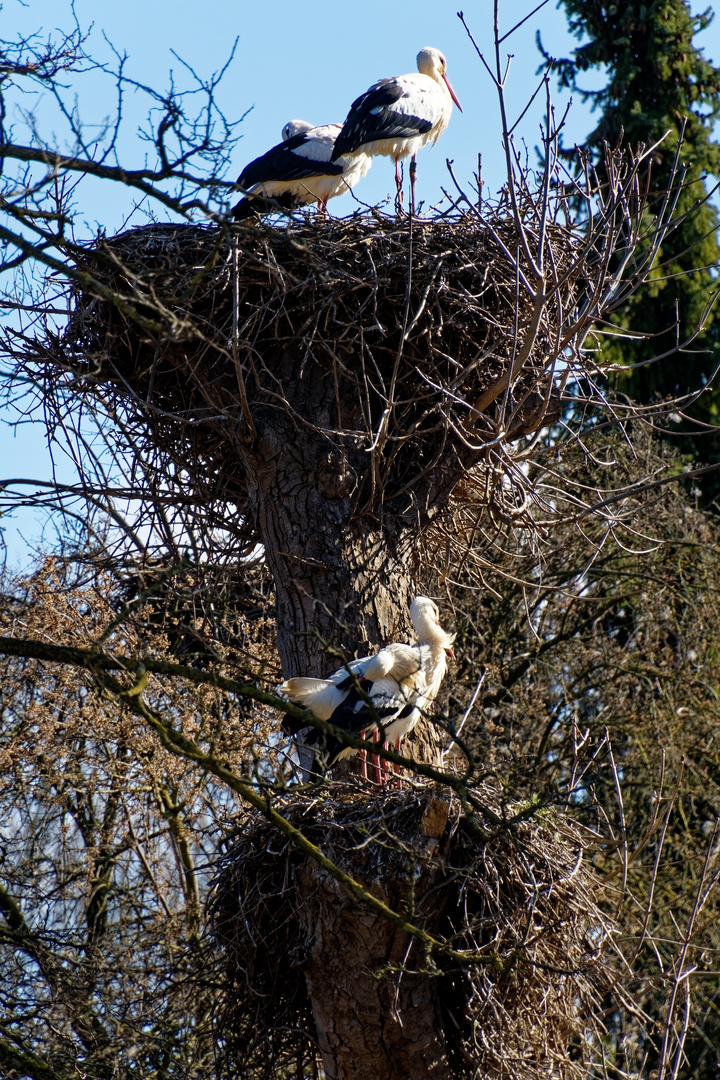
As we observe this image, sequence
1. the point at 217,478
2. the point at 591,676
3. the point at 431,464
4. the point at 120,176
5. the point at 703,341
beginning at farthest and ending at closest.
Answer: the point at 703,341
the point at 591,676
the point at 217,478
the point at 431,464
the point at 120,176

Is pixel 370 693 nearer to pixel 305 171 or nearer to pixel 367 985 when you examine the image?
pixel 367 985

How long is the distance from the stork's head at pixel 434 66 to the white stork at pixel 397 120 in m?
0.64

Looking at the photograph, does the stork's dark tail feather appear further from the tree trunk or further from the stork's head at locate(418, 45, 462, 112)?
the tree trunk

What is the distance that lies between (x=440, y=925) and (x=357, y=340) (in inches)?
104

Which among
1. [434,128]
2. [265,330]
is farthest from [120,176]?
[434,128]

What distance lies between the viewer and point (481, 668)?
10.8 metres

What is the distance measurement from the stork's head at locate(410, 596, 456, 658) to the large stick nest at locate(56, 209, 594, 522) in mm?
541

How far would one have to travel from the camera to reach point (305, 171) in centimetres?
784

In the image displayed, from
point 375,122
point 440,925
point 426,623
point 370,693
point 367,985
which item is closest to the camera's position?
point 367,985

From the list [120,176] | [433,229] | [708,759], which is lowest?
[708,759]

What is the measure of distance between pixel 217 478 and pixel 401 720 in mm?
1924

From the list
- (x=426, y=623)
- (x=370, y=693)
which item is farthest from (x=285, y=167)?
(x=370, y=693)

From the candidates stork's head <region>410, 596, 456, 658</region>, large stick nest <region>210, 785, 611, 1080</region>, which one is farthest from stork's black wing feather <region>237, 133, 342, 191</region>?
large stick nest <region>210, 785, 611, 1080</region>

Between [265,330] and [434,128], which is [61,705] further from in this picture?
[434,128]
